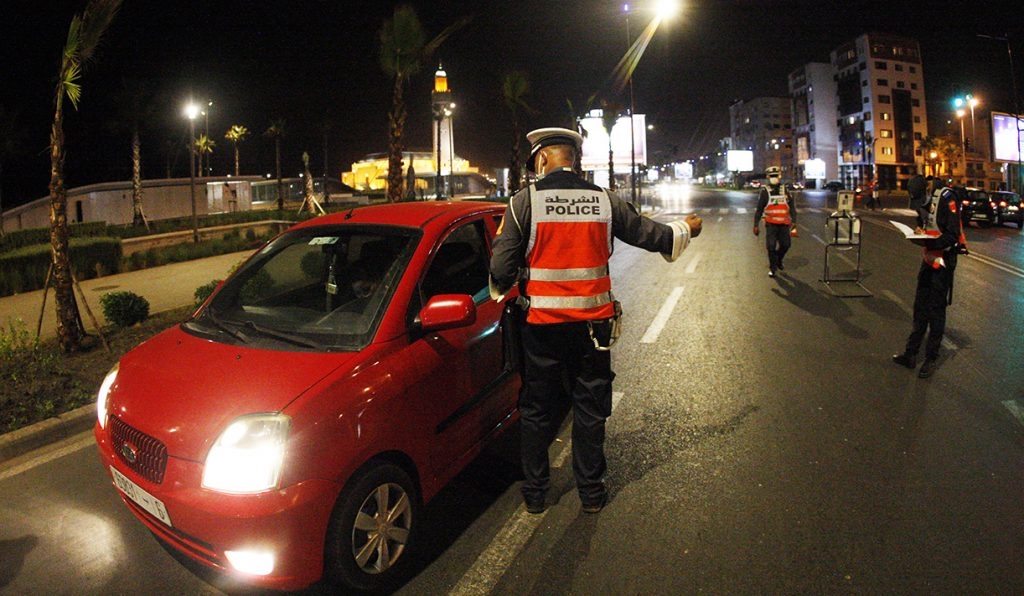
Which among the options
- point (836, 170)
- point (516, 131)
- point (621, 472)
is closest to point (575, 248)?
point (621, 472)

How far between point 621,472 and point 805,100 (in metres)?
130

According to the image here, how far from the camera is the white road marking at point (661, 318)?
774cm

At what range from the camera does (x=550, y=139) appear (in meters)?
3.62

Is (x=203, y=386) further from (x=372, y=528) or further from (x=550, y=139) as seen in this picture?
(x=550, y=139)

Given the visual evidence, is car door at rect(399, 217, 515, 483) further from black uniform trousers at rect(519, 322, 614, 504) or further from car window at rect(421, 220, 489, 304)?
black uniform trousers at rect(519, 322, 614, 504)

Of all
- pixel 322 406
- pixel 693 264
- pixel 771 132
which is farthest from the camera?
pixel 771 132

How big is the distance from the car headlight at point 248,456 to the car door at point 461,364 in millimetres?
746

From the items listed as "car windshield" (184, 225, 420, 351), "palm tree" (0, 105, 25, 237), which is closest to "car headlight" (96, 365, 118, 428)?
"car windshield" (184, 225, 420, 351)

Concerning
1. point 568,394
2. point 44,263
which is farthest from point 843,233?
point 44,263

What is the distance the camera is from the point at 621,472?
4207mm

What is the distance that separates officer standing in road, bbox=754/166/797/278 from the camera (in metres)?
12.0

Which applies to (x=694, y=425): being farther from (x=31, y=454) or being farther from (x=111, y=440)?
(x=31, y=454)

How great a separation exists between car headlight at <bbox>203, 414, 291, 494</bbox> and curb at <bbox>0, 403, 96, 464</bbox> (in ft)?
11.4

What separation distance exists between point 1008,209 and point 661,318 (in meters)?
22.4
